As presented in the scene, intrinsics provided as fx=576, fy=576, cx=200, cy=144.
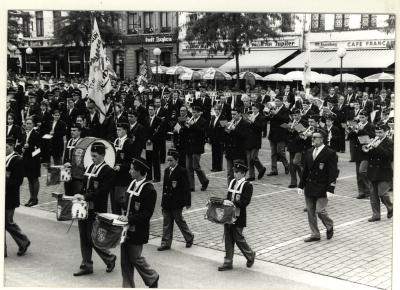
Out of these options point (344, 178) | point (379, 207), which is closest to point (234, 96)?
point (344, 178)

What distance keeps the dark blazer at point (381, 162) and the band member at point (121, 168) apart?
484 centimetres

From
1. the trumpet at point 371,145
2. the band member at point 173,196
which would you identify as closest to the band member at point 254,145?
the trumpet at point 371,145

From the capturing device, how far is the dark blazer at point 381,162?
11.0 m

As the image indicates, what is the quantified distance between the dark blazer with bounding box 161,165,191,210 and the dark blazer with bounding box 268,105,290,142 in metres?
6.00

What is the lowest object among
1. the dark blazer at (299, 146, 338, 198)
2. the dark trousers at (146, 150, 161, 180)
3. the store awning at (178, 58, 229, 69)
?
the dark trousers at (146, 150, 161, 180)

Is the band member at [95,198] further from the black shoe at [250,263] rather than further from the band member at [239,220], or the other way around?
the black shoe at [250,263]

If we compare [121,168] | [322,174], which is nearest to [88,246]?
[121,168]

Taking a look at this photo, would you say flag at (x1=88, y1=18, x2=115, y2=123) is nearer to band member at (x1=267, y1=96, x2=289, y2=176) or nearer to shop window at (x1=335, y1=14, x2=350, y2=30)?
band member at (x1=267, y1=96, x2=289, y2=176)

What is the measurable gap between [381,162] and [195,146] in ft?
16.0

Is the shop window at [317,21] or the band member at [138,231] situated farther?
the shop window at [317,21]

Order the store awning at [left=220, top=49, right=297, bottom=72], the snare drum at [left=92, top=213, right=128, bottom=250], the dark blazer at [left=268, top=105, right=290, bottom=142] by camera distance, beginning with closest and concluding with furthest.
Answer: the snare drum at [left=92, top=213, right=128, bottom=250] < the dark blazer at [left=268, top=105, right=290, bottom=142] < the store awning at [left=220, top=49, right=297, bottom=72]

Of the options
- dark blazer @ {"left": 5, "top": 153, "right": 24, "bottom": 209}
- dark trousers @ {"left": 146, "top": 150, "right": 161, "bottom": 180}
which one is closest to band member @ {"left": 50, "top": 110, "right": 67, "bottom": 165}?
dark trousers @ {"left": 146, "top": 150, "right": 161, "bottom": 180}

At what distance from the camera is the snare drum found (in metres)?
7.70

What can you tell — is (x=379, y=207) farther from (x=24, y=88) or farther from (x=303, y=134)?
(x=24, y=88)
